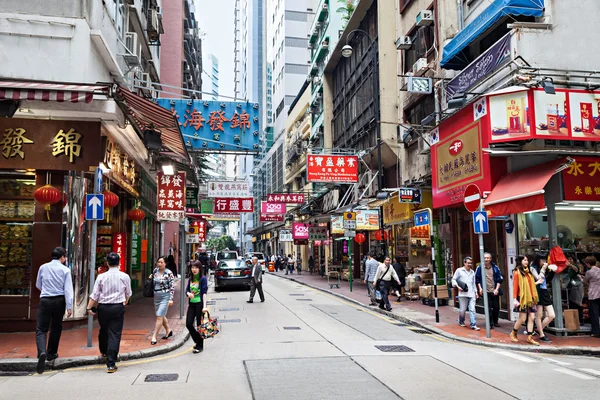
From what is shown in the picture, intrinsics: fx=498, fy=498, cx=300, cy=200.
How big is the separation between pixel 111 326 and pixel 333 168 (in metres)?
15.5

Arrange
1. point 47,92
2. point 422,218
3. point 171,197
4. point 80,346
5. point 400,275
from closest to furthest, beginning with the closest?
point 47,92
point 80,346
point 422,218
point 171,197
point 400,275

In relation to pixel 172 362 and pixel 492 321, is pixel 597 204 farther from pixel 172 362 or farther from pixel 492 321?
pixel 172 362

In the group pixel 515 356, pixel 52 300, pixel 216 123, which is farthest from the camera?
pixel 216 123

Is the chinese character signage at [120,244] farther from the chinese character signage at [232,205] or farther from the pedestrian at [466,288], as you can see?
the pedestrian at [466,288]

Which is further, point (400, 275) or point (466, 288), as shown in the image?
point (400, 275)

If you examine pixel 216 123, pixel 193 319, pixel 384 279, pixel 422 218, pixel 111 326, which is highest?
pixel 216 123

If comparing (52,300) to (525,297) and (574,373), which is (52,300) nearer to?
(574,373)

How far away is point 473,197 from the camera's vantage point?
11.3 meters

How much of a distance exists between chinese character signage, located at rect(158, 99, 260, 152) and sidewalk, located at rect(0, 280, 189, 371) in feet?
21.3

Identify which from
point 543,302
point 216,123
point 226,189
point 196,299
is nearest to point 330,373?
point 196,299

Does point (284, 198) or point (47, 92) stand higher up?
point (284, 198)

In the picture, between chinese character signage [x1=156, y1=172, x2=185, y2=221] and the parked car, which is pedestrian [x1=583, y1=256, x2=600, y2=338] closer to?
chinese character signage [x1=156, y1=172, x2=185, y2=221]

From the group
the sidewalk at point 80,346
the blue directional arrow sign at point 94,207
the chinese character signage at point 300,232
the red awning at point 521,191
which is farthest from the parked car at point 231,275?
the blue directional arrow sign at point 94,207

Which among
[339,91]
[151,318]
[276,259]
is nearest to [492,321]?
[151,318]
